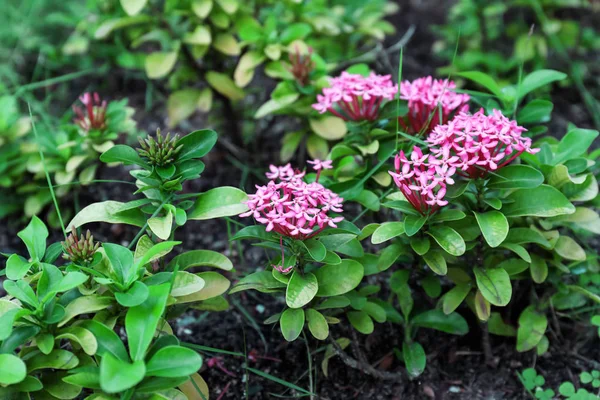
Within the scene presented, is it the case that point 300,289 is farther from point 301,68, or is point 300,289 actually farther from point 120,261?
point 301,68

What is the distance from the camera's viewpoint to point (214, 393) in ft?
6.89

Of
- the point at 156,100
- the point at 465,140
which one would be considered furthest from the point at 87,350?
the point at 156,100

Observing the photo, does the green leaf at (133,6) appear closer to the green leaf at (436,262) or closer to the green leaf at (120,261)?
the green leaf at (120,261)

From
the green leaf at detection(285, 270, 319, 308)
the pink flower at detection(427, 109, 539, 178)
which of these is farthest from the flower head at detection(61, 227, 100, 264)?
the pink flower at detection(427, 109, 539, 178)

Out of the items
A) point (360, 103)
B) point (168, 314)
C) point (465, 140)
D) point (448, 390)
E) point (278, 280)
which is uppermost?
point (465, 140)

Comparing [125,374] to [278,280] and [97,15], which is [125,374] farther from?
[97,15]

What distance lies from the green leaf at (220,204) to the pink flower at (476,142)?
608 millimetres

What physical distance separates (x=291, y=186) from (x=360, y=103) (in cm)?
68

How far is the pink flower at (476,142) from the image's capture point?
1726 millimetres

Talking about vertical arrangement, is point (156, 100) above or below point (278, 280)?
below

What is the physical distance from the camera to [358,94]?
80.0 inches

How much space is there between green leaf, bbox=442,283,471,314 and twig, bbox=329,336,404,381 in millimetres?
328

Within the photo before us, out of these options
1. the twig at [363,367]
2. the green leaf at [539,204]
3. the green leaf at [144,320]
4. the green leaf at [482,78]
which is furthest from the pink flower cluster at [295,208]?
the green leaf at [482,78]

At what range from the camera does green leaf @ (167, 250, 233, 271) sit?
187 cm
